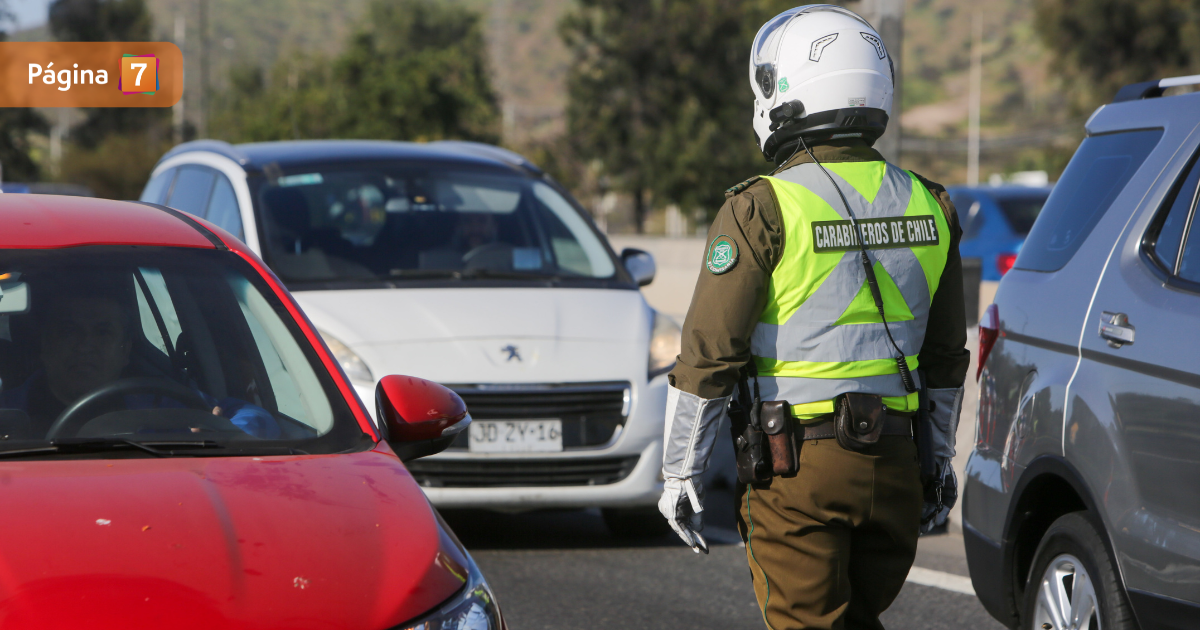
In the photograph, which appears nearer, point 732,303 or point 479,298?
point 732,303

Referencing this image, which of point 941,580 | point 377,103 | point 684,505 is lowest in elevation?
point 941,580

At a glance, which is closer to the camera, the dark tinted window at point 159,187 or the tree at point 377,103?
the dark tinted window at point 159,187

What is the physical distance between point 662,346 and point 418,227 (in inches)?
60.8

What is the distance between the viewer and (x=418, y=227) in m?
6.98

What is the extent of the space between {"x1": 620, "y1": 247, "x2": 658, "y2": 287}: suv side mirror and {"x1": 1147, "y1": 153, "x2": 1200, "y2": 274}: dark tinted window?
12.0 feet

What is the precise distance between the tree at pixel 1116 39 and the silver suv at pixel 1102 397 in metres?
28.1

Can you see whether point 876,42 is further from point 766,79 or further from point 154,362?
point 154,362

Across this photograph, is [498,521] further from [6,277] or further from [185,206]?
[6,277]

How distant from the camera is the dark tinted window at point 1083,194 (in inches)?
149

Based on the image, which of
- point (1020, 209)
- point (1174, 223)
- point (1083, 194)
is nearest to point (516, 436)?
point (1083, 194)

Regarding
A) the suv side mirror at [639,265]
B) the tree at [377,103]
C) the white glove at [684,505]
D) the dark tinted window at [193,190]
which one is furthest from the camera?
the tree at [377,103]

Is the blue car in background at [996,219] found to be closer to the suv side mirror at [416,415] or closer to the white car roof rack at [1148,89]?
the white car roof rack at [1148,89]

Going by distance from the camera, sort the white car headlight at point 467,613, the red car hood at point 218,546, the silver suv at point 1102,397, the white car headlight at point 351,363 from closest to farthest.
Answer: the red car hood at point 218,546, the white car headlight at point 467,613, the silver suv at point 1102,397, the white car headlight at point 351,363

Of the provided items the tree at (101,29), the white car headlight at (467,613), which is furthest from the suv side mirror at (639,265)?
the tree at (101,29)
